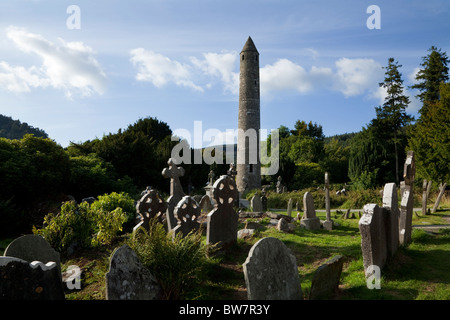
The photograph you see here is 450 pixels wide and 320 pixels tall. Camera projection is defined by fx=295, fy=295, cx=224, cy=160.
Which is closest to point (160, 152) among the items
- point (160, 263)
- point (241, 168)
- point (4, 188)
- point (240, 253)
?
point (241, 168)

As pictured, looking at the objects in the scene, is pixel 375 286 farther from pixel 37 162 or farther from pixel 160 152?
pixel 160 152

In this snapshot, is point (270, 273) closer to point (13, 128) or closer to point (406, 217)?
point (406, 217)

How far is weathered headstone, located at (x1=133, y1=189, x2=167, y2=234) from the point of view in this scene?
838cm

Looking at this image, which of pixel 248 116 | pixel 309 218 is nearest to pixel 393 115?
pixel 248 116

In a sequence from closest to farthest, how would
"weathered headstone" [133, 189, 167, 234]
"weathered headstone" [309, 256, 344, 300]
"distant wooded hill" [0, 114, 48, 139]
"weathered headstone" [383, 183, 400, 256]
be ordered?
"weathered headstone" [309, 256, 344, 300] → "weathered headstone" [383, 183, 400, 256] → "weathered headstone" [133, 189, 167, 234] → "distant wooded hill" [0, 114, 48, 139]

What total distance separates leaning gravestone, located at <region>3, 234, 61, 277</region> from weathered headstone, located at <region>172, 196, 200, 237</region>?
9.02ft

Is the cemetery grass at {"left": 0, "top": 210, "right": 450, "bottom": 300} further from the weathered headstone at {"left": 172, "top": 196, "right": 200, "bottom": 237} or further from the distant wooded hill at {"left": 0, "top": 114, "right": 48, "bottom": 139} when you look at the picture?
the distant wooded hill at {"left": 0, "top": 114, "right": 48, "bottom": 139}

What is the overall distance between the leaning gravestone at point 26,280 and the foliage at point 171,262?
1.40 metres

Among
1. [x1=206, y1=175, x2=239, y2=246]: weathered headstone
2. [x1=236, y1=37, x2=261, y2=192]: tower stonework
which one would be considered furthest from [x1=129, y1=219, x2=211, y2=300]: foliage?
[x1=236, y1=37, x2=261, y2=192]: tower stonework

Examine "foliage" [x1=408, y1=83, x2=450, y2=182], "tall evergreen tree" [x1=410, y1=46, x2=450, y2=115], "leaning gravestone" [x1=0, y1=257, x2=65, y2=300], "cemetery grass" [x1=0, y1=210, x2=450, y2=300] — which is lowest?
"cemetery grass" [x1=0, y1=210, x2=450, y2=300]

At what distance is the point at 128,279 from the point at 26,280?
1244mm

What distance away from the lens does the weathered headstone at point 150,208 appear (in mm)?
8383

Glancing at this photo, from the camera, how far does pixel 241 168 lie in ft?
105
